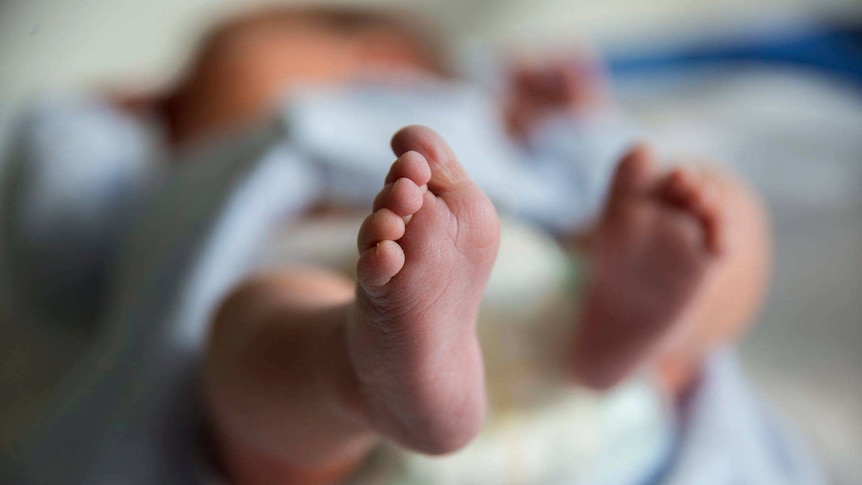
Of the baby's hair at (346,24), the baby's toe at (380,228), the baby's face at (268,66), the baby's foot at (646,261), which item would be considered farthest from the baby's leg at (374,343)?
the baby's hair at (346,24)

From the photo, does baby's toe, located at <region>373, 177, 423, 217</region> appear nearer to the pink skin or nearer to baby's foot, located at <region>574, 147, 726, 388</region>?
the pink skin

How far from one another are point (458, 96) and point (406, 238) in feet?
1.47

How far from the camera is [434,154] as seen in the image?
22 cm

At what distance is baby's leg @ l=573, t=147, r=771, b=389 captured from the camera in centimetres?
A: 34

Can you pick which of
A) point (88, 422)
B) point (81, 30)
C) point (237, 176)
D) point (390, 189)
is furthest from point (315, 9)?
point (390, 189)

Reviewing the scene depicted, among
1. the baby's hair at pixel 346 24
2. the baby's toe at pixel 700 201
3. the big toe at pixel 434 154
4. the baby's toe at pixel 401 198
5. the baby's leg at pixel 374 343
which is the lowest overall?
the baby's leg at pixel 374 343

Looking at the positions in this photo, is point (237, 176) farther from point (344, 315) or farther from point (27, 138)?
point (27, 138)

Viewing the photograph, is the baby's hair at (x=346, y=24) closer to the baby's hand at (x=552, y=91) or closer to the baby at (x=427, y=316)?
the baby's hand at (x=552, y=91)

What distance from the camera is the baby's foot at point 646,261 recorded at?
34cm

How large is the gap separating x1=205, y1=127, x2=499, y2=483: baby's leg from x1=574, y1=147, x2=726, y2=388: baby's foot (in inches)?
4.3

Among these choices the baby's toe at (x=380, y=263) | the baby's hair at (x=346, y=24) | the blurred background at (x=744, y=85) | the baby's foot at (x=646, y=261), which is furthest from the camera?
the baby's hair at (x=346, y=24)

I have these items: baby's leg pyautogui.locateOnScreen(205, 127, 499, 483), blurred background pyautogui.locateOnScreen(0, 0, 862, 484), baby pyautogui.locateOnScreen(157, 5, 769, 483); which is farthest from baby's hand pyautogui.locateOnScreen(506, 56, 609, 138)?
baby's leg pyautogui.locateOnScreen(205, 127, 499, 483)

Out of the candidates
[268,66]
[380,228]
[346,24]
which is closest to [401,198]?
[380,228]

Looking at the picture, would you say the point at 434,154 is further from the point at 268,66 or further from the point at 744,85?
the point at 744,85
